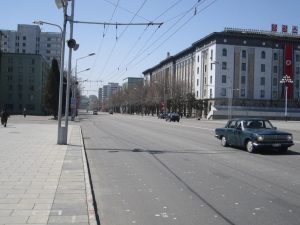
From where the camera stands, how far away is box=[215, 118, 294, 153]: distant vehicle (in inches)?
691

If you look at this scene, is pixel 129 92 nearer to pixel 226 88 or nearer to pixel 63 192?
pixel 226 88

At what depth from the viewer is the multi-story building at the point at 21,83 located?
108m

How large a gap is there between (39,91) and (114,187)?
104 metres

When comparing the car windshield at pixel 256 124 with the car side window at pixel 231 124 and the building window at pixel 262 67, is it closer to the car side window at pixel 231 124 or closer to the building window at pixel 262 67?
the car side window at pixel 231 124

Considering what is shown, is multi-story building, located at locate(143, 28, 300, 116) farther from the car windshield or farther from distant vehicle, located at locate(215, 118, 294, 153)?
the car windshield

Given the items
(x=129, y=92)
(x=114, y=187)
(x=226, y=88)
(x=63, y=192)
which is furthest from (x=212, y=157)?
(x=129, y=92)

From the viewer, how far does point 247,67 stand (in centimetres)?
10556

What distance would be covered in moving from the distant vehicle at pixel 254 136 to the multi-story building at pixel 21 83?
91.9m

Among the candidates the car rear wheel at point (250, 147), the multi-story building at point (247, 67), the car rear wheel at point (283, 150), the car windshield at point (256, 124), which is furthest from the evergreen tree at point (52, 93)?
the car rear wheel at point (283, 150)

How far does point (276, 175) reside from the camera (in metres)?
11.7

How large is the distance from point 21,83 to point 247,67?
53.0m

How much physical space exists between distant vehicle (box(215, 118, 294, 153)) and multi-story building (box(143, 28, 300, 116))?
78675 mm

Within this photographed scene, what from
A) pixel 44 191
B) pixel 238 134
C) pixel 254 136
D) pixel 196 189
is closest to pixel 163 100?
pixel 238 134

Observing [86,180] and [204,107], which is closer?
[86,180]
